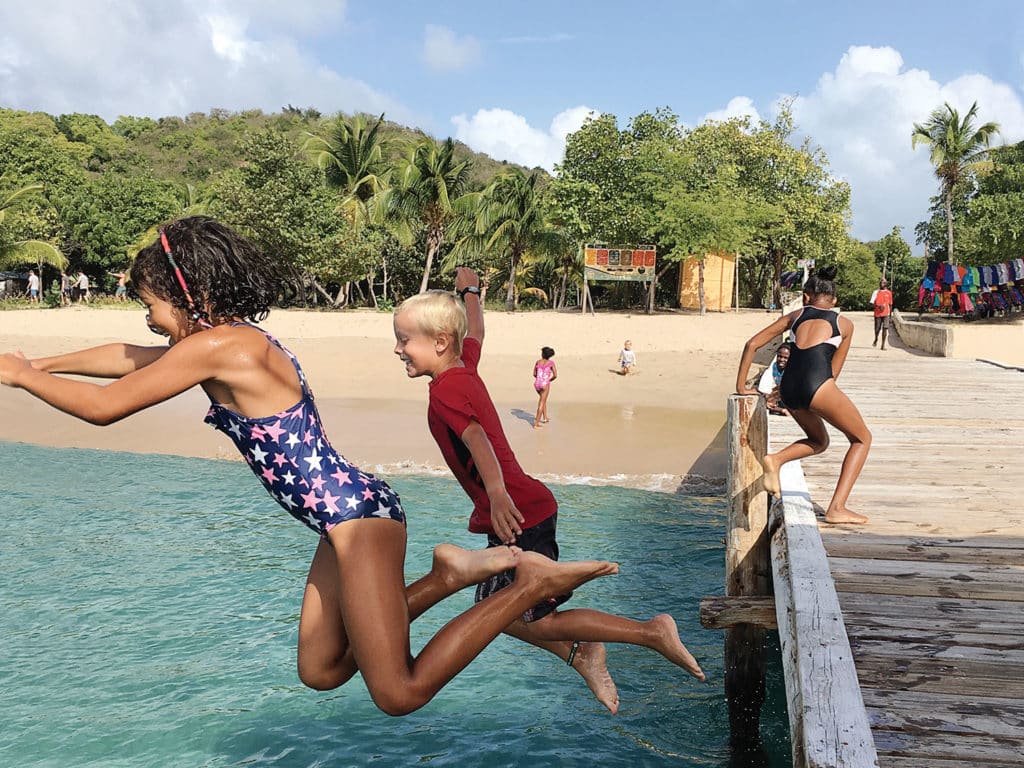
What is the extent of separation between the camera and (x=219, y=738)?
256 inches

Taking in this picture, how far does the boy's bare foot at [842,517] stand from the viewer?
5.74 metres

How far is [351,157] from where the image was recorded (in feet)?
134

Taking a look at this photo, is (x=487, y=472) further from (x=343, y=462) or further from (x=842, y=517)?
(x=842, y=517)

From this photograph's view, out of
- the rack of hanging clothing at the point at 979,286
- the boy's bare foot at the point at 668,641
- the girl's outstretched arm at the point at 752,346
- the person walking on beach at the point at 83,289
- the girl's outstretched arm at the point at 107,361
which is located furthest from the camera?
the person walking on beach at the point at 83,289

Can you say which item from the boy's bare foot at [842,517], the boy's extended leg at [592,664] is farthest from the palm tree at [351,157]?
the boy's extended leg at [592,664]

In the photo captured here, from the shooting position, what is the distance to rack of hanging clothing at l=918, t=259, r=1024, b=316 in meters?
31.8

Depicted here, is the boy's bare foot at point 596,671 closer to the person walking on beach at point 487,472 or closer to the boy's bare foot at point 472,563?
the person walking on beach at point 487,472

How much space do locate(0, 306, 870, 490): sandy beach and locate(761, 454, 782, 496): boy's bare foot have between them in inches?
303

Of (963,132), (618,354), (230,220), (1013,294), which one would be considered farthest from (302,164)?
(963,132)

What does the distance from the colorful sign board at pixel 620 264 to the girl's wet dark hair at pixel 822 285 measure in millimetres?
27276

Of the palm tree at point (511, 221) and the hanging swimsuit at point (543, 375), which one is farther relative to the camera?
the palm tree at point (511, 221)

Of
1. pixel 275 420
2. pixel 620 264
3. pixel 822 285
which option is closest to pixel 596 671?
pixel 275 420

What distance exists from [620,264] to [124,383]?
31681mm

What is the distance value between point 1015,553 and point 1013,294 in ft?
103
